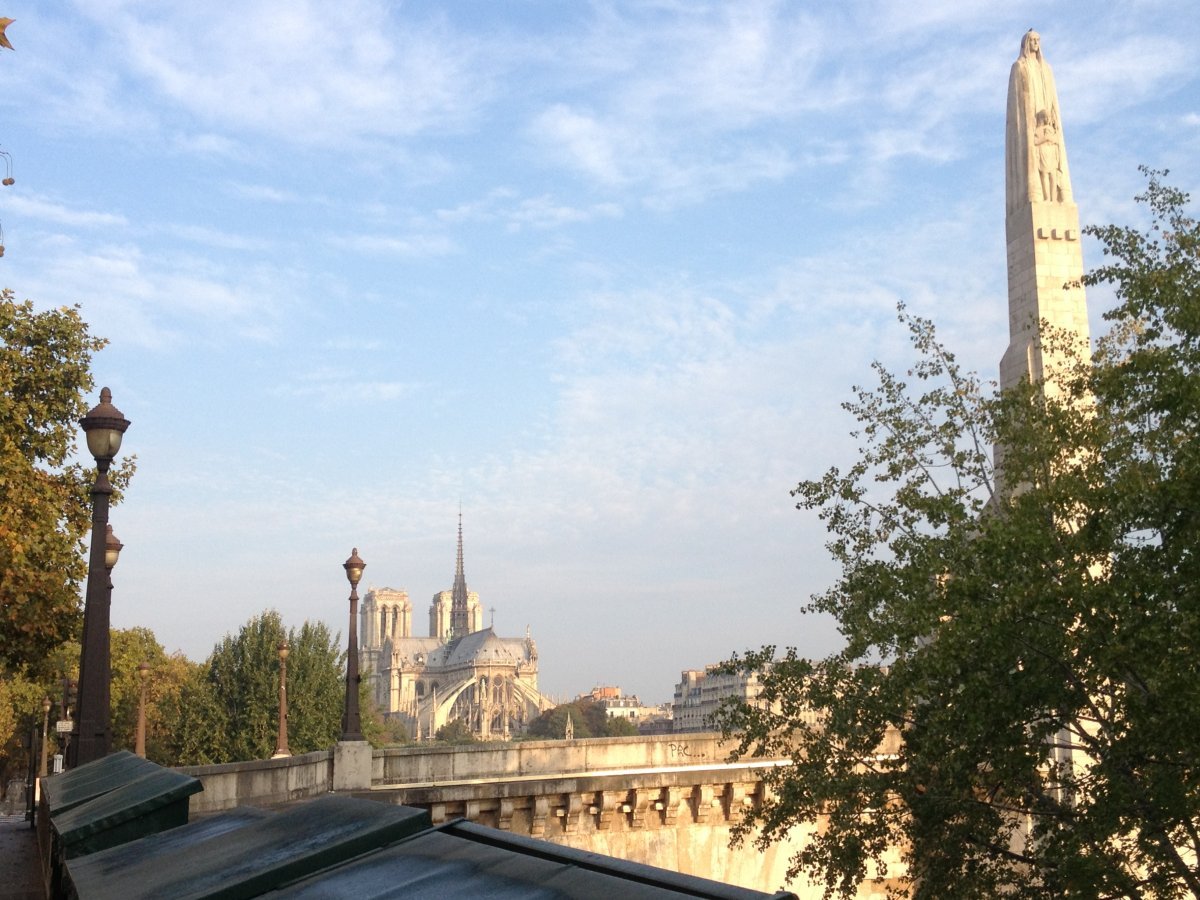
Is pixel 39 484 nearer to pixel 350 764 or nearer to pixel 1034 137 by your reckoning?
pixel 350 764

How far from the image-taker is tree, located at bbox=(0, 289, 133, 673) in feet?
72.6

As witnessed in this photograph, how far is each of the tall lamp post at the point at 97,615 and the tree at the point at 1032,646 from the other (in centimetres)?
870

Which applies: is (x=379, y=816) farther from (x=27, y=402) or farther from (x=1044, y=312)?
(x=1044, y=312)

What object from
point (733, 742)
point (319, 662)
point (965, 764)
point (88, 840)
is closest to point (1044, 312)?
point (733, 742)

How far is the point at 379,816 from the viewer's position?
372 centimetres

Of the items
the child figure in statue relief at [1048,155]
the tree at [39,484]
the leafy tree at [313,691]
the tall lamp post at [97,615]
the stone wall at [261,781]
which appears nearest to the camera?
the tall lamp post at [97,615]

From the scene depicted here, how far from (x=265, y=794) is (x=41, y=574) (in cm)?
650

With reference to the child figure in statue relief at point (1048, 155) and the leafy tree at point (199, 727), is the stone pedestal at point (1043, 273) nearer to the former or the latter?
the child figure in statue relief at point (1048, 155)

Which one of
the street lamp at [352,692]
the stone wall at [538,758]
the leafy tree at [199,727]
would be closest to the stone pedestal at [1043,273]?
the stone wall at [538,758]

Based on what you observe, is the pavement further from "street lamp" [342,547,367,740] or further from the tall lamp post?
"street lamp" [342,547,367,740]

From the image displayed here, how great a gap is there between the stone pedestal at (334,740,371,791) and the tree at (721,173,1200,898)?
700cm

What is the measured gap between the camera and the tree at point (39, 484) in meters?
22.1

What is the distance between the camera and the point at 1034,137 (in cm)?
3922

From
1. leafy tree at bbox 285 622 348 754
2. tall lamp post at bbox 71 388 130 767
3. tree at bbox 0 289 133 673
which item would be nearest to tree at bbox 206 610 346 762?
leafy tree at bbox 285 622 348 754
